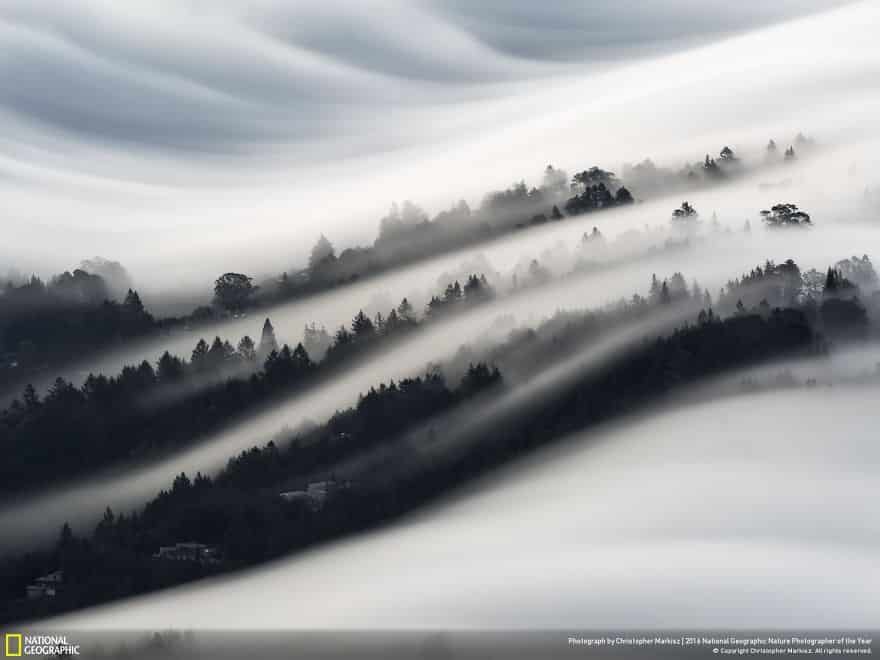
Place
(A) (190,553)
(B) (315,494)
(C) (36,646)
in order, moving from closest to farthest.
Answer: (C) (36,646), (A) (190,553), (B) (315,494)

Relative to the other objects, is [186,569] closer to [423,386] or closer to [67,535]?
[67,535]

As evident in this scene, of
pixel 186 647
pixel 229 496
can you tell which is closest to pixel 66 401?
pixel 229 496

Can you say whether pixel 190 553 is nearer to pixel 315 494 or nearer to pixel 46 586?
pixel 315 494

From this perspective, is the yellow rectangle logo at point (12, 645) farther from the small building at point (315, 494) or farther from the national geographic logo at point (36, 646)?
the small building at point (315, 494)

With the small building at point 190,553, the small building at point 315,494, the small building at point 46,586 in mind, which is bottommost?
the small building at point 46,586

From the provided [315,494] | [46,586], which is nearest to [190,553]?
[315,494]

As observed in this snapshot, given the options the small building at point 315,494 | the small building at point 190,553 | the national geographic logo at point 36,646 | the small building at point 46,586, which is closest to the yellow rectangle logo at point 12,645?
the national geographic logo at point 36,646

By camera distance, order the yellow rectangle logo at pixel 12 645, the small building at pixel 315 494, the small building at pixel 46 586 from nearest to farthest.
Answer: the yellow rectangle logo at pixel 12 645 → the small building at pixel 46 586 → the small building at pixel 315 494
